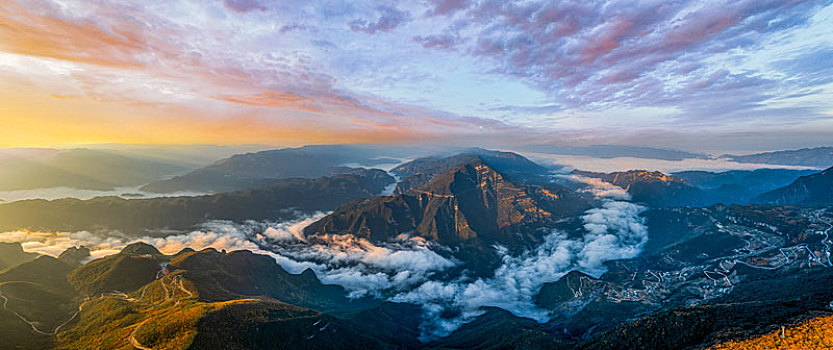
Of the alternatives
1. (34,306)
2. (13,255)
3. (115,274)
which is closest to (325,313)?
(115,274)

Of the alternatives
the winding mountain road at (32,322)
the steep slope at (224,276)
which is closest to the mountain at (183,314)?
the steep slope at (224,276)

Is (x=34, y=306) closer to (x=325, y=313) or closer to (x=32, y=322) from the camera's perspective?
(x=32, y=322)

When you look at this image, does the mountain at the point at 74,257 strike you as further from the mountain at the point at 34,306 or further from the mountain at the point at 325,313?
the mountain at the point at 34,306

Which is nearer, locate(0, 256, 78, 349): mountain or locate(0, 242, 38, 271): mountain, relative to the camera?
locate(0, 256, 78, 349): mountain

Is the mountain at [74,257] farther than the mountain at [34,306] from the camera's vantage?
Yes

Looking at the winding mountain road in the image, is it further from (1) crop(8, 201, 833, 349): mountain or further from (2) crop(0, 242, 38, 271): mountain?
(2) crop(0, 242, 38, 271): mountain

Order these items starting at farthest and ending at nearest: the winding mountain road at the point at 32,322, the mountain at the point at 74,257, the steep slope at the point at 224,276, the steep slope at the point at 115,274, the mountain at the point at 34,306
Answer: the mountain at the point at 74,257
the steep slope at the point at 224,276
the steep slope at the point at 115,274
the winding mountain road at the point at 32,322
the mountain at the point at 34,306

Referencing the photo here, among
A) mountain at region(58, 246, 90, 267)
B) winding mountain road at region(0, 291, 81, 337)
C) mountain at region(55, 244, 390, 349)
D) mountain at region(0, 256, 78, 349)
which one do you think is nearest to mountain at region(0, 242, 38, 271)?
mountain at region(58, 246, 90, 267)

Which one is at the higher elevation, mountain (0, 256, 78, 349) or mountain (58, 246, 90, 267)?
mountain (0, 256, 78, 349)

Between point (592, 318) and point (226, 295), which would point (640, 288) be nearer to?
point (592, 318)
